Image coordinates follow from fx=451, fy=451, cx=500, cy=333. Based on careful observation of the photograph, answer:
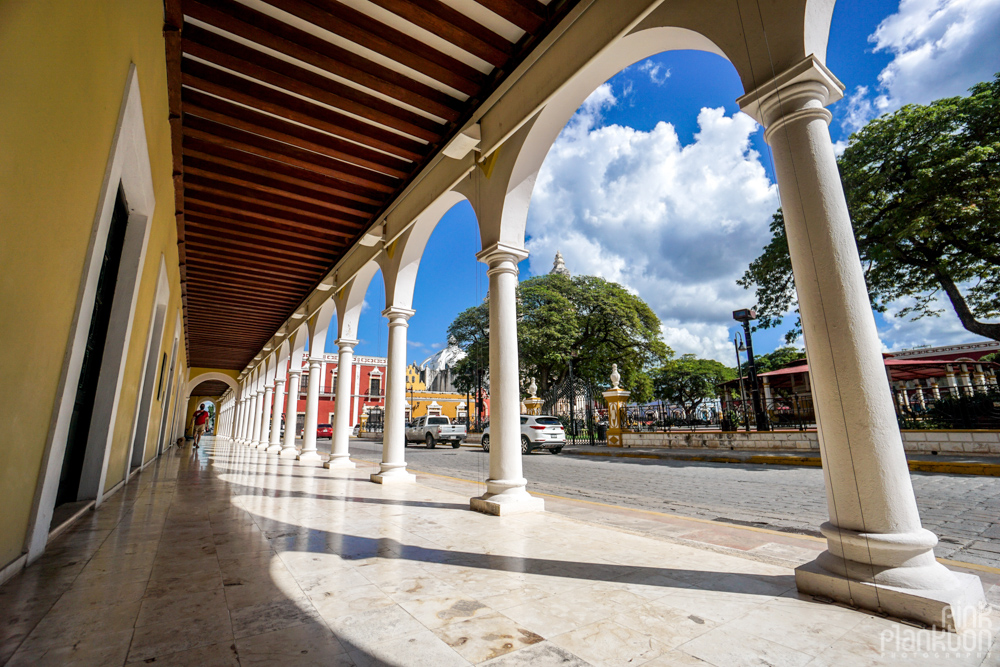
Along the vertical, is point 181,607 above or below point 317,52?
below

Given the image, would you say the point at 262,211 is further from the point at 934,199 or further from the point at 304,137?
the point at 934,199

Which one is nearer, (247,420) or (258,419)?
(258,419)

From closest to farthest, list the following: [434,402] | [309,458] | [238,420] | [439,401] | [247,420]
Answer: [309,458], [247,420], [238,420], [434,402], [439,401]

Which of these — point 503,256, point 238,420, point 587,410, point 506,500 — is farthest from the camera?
point 238,420

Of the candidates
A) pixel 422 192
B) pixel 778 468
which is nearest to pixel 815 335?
pixel 422 192

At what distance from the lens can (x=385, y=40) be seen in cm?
379

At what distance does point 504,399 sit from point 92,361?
383cm

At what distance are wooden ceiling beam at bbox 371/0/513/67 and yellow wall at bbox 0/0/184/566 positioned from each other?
5.77 ft

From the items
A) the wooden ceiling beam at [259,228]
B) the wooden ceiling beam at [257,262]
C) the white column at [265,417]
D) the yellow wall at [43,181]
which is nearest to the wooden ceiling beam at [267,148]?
the wooden ceiling beam at [259,228]

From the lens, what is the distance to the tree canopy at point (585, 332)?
21.8 m

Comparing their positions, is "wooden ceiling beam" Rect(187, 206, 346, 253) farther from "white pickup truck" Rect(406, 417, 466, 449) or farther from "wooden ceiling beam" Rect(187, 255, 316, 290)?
"white pickup truck" Rect(406, 417, 466, 449)

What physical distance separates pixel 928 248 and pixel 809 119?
34.5 feet

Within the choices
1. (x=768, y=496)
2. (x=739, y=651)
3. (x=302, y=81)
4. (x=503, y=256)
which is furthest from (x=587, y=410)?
(x=739, y=651)

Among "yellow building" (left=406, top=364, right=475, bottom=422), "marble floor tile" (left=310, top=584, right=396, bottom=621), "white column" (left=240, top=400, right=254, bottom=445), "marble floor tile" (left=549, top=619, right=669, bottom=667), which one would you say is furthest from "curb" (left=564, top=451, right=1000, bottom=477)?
"yellow building" (left=406, top=364, right=475, bottom=422)
